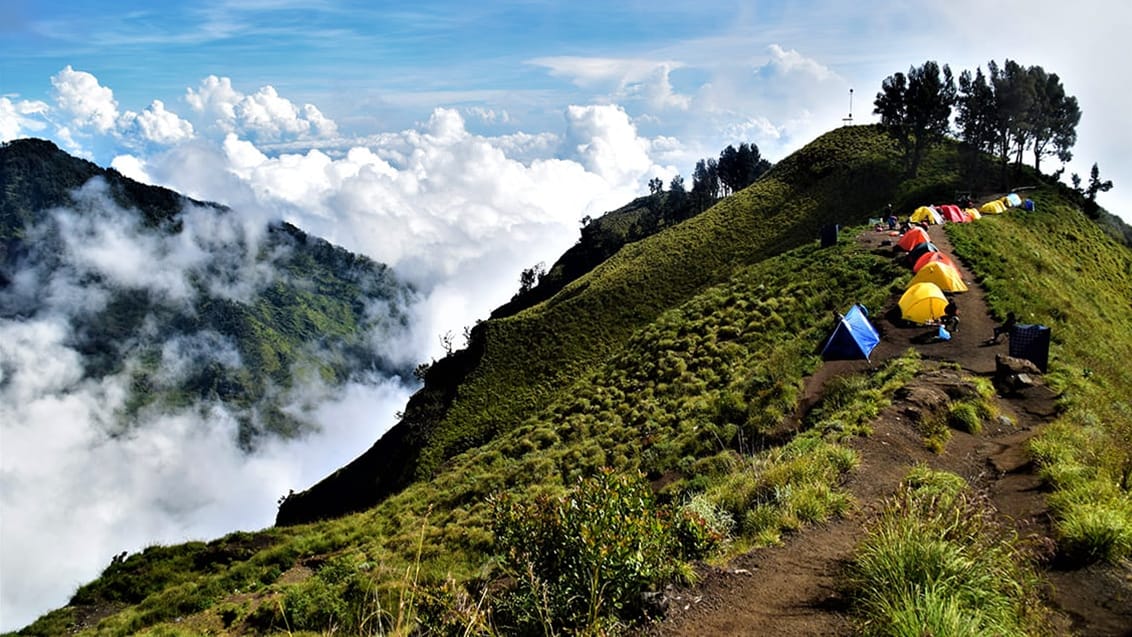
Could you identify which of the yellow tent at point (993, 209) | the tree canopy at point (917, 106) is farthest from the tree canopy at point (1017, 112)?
the yellow tent at point (993, 209)

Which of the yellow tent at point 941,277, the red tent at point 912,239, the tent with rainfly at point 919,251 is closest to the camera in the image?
the yellow tent at point 941,277

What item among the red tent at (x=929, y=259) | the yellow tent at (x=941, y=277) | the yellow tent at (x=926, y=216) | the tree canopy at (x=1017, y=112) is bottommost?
the yellow tent at (x=941, y=277)

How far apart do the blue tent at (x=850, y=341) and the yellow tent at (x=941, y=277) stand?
7.63 meters

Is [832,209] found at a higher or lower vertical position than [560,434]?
higher

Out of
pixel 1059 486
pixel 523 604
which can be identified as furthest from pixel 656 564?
pixel 1059 486

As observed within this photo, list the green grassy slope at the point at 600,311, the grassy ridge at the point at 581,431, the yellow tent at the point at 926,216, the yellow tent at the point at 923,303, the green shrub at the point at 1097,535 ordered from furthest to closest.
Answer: the yellow tent at the point at 926,216 < the green grassy slope at the point at 600,311 < the yellow tent at the point at 923,303 < the grassy ridge at the point at 581,431 < the green shrub at the point at 1097,535

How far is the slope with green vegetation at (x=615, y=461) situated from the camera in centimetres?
749

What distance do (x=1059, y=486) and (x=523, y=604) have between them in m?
10.2

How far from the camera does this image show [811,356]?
26266mm

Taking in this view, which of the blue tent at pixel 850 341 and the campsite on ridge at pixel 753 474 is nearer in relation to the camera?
the campsite on ridge at pixel 753 474

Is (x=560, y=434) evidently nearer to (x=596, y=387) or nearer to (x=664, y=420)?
(x=596, y=387)

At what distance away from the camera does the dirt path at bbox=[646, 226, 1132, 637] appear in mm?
7465

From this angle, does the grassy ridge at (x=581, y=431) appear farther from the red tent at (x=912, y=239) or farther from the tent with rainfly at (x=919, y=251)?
the red tent at (x=912, y=239)

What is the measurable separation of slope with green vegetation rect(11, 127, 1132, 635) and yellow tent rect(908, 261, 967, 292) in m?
1.85
